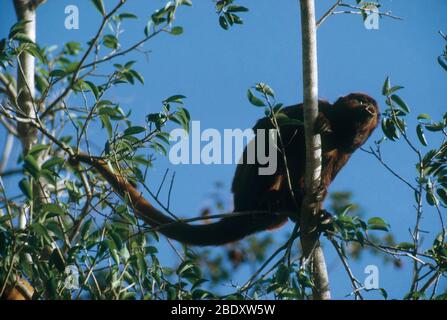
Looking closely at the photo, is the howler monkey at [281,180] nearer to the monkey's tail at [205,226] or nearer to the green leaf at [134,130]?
the monkey's tail at [205,226]

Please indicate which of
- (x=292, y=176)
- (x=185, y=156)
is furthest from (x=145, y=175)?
(x=292, y=176)

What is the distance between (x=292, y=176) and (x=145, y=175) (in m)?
1.49

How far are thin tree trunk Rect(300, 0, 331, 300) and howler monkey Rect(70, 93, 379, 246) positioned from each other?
469 millimetres

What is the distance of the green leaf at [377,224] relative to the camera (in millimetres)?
3510

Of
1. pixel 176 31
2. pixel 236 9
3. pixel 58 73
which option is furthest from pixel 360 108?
pixel 58 73

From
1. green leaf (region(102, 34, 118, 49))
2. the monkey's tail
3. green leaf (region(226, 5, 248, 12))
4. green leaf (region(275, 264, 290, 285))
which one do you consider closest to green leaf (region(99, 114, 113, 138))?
green leaf (region(102, 34, 118, 49))

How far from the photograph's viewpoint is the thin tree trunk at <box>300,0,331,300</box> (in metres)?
3.75

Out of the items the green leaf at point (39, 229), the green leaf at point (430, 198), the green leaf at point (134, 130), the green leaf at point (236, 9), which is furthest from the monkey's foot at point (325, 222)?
the green leaf at point (39, 229)

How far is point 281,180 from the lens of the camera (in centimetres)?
480

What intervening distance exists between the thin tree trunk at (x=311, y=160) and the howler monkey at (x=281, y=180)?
1.54ft

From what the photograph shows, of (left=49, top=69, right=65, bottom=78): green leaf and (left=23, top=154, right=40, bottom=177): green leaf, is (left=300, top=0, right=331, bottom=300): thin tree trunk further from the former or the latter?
(left=23, top=154, right=40, bottom=177): green leaf

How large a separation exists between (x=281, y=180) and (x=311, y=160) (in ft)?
3.22

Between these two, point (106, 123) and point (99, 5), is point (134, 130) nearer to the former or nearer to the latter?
point (106, 123)
